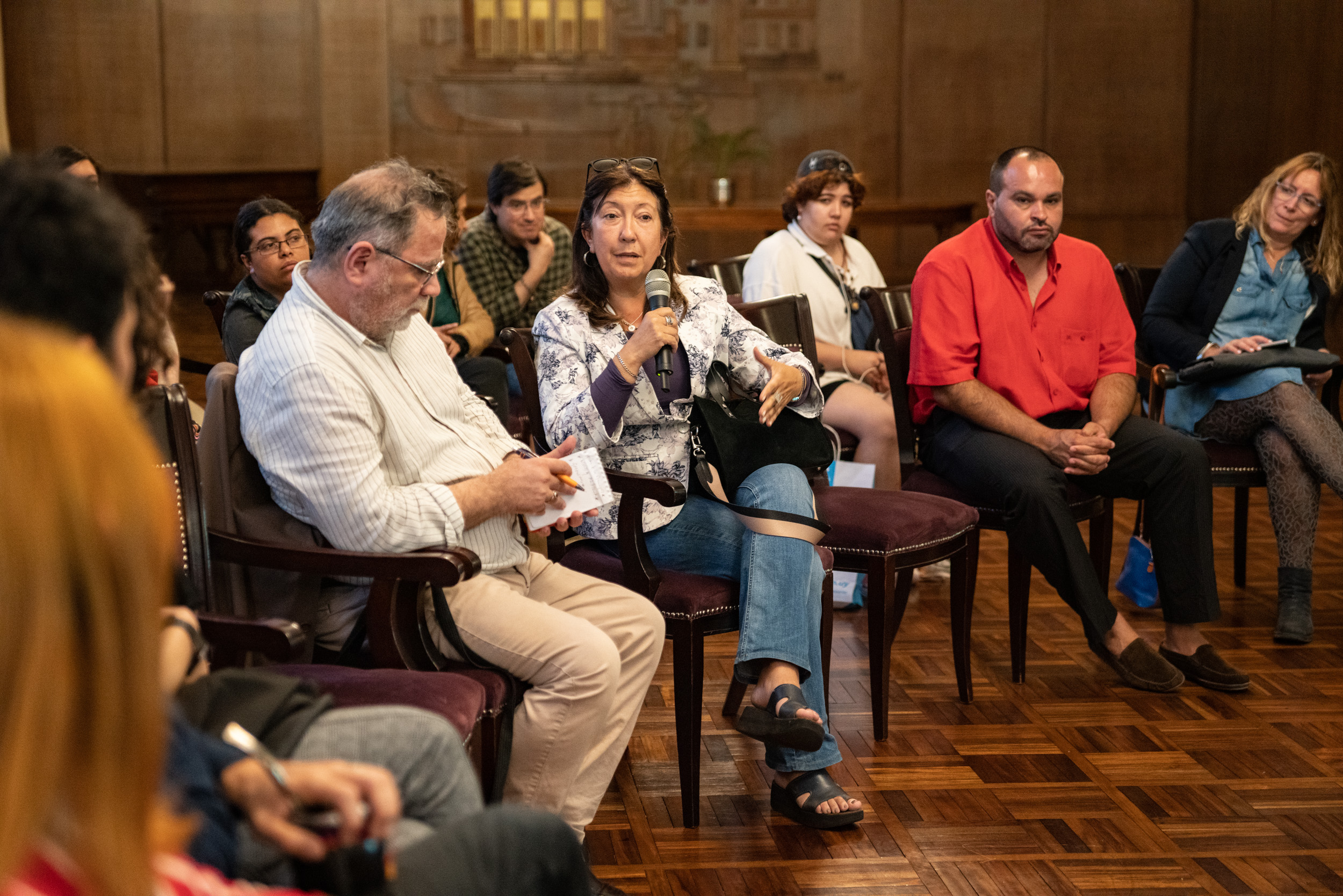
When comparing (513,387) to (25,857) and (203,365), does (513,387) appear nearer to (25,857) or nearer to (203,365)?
(203,365)

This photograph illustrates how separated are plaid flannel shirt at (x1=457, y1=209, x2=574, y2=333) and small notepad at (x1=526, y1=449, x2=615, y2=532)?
2.48m

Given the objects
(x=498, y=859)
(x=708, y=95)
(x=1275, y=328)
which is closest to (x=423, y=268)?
(x=498, y=859)

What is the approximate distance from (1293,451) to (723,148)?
6.32 metres

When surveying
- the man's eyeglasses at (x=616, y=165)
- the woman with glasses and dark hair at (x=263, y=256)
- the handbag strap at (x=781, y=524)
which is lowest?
the handbag strap at (x=781, y=524)

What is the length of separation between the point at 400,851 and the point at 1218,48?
9.76 m

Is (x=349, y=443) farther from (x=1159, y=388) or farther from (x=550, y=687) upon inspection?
(x=1159, y=388)

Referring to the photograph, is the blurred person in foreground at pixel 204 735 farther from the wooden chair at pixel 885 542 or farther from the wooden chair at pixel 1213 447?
the wooden chair at pixel 1213 447

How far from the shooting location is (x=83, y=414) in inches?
31.9

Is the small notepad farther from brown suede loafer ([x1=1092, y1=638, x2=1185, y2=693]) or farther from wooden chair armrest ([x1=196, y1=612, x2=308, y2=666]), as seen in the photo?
brown suede loafer ([x1=1092, y1=638, x2=1185, y2=693])

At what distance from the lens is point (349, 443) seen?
6.97 feet

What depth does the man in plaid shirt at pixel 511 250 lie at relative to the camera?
195 inches

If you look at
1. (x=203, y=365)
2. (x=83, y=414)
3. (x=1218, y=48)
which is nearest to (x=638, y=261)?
(x=203, y=365)

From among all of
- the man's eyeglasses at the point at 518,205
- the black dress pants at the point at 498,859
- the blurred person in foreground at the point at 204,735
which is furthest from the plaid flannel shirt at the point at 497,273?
the black dress pants at the point at 498,859

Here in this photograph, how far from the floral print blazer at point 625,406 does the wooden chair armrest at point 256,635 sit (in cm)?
95
